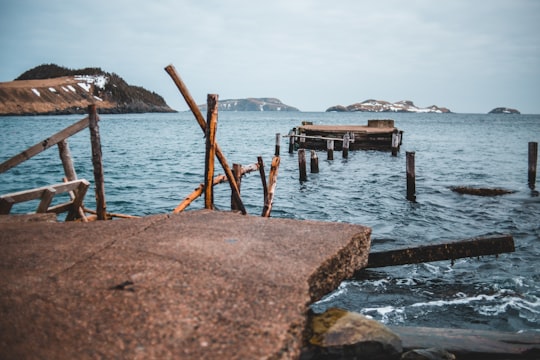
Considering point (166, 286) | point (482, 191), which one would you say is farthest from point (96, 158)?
point (482, 191)

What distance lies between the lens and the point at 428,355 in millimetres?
3184

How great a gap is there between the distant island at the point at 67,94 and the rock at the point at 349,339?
342 feet

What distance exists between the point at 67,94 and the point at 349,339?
15517 centimetres

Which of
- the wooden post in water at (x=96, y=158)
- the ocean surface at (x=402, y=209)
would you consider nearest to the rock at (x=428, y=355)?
the ocean surface at (x=402, y=209)

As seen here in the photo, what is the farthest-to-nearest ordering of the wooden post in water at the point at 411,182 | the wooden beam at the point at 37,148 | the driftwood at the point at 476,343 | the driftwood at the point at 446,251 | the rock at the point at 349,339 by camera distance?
the wooden post in water at the point at 411,182 → the wooden beam at the point at 37,148 → the driftwood at the point at 446,251 → the driftwood at the point at 476,343 → the rock at the point at 349,339

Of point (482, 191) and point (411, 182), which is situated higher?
point (411, 182)

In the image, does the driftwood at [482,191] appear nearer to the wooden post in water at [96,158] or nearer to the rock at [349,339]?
the rock at [349,339]

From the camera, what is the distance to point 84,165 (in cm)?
2217

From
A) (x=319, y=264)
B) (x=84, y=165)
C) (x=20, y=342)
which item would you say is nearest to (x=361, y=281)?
(x=319, y=264)

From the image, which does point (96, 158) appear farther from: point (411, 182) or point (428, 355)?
point (411, 182)

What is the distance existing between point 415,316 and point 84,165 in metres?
22.4

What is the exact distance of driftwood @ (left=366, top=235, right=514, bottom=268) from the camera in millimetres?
4793

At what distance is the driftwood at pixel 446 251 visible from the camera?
4793 mm

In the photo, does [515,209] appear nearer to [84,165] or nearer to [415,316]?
[415,316]
